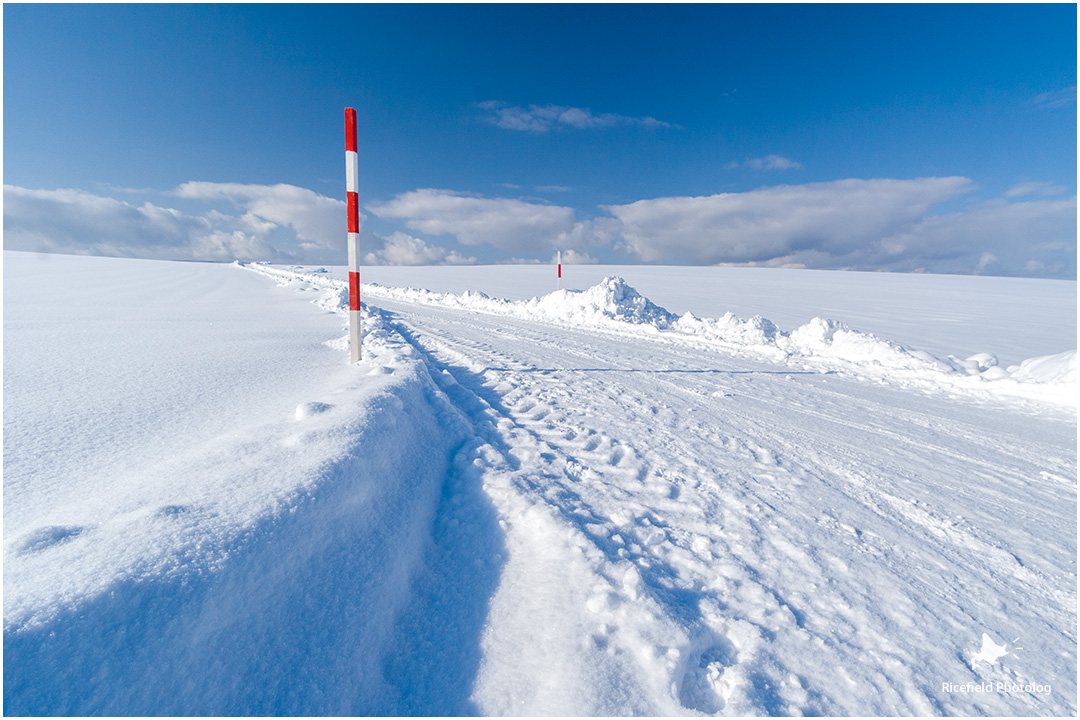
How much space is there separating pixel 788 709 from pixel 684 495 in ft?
4.11

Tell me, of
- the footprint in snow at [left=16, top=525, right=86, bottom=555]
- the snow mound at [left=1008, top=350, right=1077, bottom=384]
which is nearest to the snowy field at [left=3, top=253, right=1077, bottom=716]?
the footprint in snow at [left=16, top=525, right=86, bottom=555]

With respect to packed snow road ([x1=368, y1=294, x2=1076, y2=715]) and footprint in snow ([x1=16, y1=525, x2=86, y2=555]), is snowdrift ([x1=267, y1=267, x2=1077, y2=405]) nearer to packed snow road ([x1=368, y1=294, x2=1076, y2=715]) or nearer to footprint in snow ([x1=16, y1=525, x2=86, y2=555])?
packed snow road ([x1=368, y1=294, x2=1076, y2=715])

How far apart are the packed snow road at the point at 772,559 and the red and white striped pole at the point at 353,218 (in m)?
1.52

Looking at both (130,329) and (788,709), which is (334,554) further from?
(130,329)

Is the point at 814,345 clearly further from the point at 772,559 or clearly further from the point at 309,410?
the point at 309,410

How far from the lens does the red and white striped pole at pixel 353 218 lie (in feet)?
14.7

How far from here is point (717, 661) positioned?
1.61 m

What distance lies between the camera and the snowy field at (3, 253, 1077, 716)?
135 centimetres

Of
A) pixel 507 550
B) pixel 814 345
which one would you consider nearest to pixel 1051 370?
pixel 814 345

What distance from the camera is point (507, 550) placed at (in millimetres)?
2100

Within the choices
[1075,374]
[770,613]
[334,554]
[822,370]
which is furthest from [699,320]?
[334,554]

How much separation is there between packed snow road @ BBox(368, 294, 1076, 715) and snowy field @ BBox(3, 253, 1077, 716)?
0.01 m

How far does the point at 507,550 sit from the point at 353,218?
389 centimetres

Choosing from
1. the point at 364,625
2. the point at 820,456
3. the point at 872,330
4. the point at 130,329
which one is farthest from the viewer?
the point at 872,330
